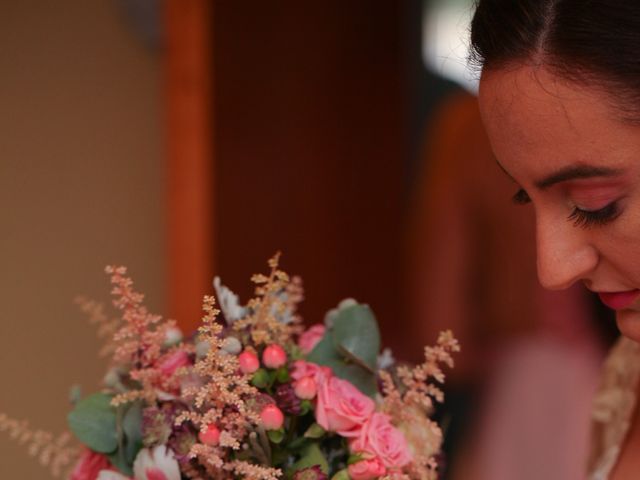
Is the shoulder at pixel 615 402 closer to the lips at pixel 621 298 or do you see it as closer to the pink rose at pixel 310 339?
the lips at pixel 621 298

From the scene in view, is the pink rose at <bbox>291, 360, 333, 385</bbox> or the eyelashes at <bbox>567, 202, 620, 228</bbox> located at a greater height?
the eyelashes at <bbox>567, 202, 620, 228</bbox>

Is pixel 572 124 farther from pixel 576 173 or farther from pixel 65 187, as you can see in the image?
pixel 65 187

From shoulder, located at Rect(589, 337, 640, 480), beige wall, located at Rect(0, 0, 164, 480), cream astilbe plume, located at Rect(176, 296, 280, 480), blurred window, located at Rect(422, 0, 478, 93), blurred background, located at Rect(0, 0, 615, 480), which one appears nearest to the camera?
cream astilbe plume, located at Rect(176, 296, 280, 480)

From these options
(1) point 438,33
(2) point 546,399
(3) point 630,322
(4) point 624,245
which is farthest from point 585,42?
(1) point 438,33

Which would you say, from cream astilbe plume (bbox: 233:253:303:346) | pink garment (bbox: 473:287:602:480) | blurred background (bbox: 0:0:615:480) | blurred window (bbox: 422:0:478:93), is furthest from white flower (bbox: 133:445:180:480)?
blurred window (bbox: 422:0:478:93)

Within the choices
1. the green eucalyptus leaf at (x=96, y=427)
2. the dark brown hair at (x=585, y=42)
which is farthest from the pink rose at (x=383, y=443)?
the dark brown hair at (x=585, y=42)

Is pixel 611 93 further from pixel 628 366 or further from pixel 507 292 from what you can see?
pixel 507 292

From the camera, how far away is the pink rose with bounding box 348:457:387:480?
2.67 ft

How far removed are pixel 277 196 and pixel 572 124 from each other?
1628mm

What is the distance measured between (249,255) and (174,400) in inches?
56.3

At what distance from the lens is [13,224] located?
1362mm

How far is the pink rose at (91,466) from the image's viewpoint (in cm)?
88

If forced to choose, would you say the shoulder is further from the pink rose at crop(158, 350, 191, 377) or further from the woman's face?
the pink rose at crop(158, 350, 191, 377)

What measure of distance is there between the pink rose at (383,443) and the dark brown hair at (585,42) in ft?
1.09
